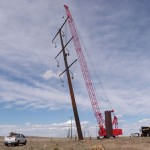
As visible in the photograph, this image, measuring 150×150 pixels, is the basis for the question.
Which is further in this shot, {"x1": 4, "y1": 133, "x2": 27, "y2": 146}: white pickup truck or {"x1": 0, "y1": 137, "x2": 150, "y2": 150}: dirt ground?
{"x1": 4, "y1": 133, "x2": 27, "y2": 146}: white pickup truck

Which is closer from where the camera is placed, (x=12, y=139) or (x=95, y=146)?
(x=95, y=146)

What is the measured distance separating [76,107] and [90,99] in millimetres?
16410

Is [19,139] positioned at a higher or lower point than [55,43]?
lower

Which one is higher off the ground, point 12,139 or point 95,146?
point 12,139

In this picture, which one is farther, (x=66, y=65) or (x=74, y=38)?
(x=74, y=38)

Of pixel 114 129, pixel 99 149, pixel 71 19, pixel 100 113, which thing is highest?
pixel 71 19

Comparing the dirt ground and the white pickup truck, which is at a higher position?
the white pickup truck

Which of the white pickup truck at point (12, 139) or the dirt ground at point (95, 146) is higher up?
the white pickup truck at point (12, 139)

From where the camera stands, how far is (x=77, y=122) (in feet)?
206

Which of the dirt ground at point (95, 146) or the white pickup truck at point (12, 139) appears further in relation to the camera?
the white pickup truck at point (12, 139)

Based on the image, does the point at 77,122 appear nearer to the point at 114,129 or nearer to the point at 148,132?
the point at 114,129

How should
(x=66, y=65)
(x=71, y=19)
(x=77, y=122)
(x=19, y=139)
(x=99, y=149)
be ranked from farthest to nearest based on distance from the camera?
(x=71, y=19)
(x=66, y=65)
(x=77, y=122)
(x=19, y=139)
(x=99, y=149)

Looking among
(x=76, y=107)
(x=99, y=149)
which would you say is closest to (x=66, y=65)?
(x=76, y=107)

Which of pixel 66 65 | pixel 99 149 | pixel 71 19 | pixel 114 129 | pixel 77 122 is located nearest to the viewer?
pixel 99 149
